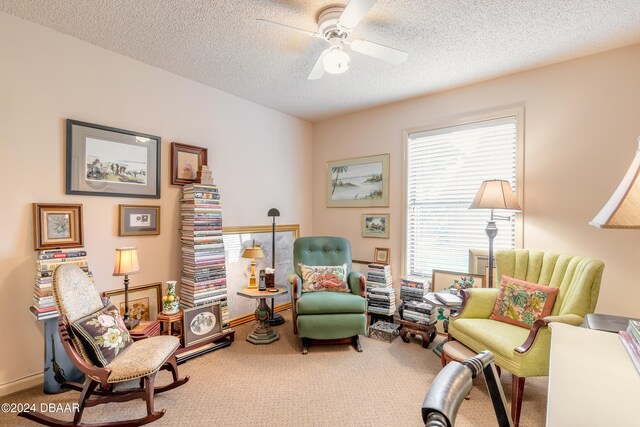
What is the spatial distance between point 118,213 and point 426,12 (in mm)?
2882

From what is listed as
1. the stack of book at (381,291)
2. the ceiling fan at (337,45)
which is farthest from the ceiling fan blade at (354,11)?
the stack of book at (381,291)

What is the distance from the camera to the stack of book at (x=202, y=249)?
2.84 m

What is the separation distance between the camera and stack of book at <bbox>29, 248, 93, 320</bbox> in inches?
80.7

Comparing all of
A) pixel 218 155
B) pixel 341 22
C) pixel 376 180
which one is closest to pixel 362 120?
pixel 376 180

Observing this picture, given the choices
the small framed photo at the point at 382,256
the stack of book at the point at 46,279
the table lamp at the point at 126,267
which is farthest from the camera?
the small framed photo at the point at 382,256

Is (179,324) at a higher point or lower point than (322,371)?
higher

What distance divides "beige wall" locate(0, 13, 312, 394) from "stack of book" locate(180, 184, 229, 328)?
157 millimetres

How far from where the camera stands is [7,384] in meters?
2.07

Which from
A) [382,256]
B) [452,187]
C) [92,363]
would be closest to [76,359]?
[92,363]

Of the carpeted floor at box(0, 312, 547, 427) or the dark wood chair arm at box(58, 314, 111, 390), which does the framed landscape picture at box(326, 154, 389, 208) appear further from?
the dark wood chair arm at box(58, 314, 111, 390)

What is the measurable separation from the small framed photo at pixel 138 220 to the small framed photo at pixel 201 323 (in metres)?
0.82

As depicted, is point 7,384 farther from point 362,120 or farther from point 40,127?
point 362,120

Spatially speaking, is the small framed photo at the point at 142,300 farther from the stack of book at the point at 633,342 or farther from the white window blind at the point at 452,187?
the stack of book at the point at 633,342

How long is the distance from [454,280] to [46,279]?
3509 mm
